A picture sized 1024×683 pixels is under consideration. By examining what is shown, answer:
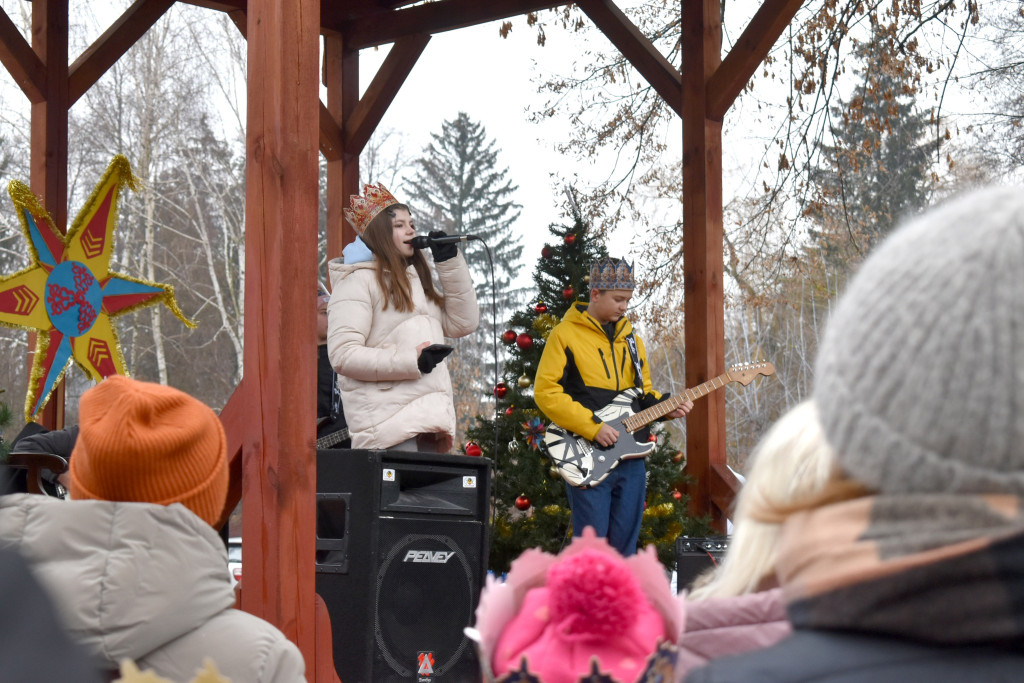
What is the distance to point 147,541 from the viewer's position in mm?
1605

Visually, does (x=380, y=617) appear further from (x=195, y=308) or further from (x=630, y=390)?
(x=195, y=308)

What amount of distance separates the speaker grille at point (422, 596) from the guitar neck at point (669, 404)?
1536 mm

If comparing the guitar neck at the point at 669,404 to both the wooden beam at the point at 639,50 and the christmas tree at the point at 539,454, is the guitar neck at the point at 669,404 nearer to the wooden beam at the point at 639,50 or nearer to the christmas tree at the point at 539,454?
the christmas tree at the point at 539,454

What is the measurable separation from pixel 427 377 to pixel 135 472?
2.59 meters

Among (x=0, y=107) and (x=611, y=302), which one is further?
(x=0, y=107)

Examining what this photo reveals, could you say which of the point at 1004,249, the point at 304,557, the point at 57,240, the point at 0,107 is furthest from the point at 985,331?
the point at 0,107

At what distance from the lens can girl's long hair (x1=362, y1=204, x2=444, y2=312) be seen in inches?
171

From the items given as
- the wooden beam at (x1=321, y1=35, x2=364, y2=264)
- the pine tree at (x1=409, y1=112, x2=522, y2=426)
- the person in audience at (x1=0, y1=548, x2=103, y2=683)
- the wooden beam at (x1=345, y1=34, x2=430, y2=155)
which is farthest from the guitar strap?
the pine tree at (x1=409, y1=112, x2=522, y2=426)

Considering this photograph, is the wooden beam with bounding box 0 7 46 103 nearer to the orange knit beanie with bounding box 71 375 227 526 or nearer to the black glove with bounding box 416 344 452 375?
the black glove with bounding box 416 344 452 375

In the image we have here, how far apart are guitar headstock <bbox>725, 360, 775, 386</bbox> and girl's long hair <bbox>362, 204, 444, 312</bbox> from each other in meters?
1.88

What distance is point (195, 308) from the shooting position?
73.8ft

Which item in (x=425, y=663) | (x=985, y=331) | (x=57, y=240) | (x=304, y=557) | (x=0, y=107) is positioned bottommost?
(x=425, y=663)

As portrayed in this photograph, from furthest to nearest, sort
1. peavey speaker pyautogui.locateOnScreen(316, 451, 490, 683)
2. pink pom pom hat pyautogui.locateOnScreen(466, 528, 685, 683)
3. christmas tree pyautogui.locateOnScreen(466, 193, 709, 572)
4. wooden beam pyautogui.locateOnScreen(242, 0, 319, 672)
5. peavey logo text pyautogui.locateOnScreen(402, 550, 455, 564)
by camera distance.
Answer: christmas tree pyautogui.locateOnScreen(466, 193, 709, 572) → peavey logo text pyautogui.locateOnScreen(402, 550, 455, 564) → peavey speaker pyautogui.locateOnScreen(316, 451, 490, 683) → wooden beam pyautogui.locateOnScreen(242, 0, 319, 672) → pink pom pom hat pyautogui.locateOnScreen(466, 528, 685, 683)

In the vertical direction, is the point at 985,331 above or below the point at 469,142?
below
